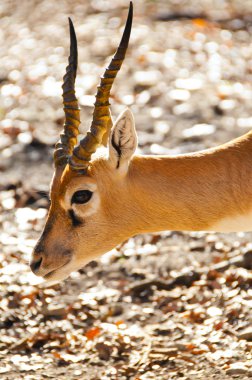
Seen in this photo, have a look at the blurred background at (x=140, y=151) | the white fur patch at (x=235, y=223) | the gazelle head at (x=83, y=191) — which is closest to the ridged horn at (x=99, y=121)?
the gazelle head at (x=83, y=191)

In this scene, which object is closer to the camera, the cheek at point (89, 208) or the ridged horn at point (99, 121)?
the ridged horn at point (99, 121)

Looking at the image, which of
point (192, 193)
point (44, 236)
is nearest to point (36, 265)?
point (44, 236)

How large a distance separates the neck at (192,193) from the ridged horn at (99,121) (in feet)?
1.24

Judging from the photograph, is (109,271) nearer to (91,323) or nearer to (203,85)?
(91,323)

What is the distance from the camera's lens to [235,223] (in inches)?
271

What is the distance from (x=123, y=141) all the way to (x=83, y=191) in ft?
1.85

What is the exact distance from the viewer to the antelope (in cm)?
678

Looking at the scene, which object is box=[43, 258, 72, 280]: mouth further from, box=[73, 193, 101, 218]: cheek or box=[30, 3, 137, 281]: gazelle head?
box=[73, 193, 101, 218]: cheek

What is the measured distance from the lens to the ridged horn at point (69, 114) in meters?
6.90

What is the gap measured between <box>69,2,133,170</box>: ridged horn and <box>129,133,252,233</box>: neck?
1.24 ft

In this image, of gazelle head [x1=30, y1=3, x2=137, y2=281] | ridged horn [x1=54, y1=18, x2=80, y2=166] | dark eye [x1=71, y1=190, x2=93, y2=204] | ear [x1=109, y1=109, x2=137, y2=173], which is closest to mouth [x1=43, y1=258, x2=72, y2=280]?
gazelle head [x1=30, y1=3, x2=137, y2=281]

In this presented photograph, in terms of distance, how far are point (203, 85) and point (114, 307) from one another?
214 inches

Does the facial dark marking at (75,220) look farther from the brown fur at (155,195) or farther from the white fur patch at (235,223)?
the white fur patch at (235,223)

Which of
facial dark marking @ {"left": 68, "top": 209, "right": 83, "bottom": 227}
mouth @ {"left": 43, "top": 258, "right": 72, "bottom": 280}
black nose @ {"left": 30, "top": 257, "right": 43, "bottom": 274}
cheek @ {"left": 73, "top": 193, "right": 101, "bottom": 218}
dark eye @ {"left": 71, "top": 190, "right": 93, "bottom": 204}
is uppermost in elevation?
dark eye @ {"left": 71, "top": 190, "right": 93, "bottom": 204}
